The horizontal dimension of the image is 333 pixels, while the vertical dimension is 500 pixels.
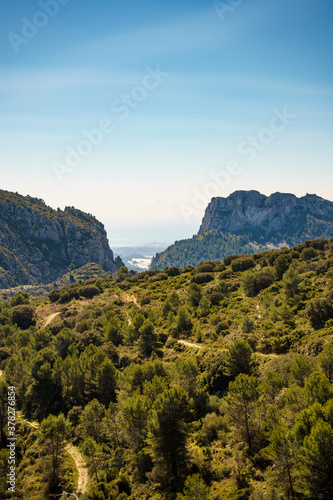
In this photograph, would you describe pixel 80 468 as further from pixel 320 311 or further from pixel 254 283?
pixel 254 283

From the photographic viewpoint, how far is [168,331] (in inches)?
2842

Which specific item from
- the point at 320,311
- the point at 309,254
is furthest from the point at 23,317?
the point at 309,254

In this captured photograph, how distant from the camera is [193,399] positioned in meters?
37.9

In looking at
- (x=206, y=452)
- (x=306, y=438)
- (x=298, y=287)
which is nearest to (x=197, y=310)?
(x=298, y=287)

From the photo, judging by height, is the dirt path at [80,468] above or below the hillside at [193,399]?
below

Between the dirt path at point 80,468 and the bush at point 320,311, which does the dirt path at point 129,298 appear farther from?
the bush at point 320,311

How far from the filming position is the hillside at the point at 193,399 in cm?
2441

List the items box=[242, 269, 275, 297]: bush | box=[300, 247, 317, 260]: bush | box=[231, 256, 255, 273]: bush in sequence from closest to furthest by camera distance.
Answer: box=[242, 269, 275, 297]: bush → box=[300, 247, 317, 260]: bush → box=[231, 256, 255, 273]: bush

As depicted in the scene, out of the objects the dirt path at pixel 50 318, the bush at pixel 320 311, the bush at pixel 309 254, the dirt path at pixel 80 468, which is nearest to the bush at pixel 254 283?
the bush at pixel 309 254

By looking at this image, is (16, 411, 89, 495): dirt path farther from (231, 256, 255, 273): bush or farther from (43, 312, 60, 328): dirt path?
(231, 256, 255, 273): bush

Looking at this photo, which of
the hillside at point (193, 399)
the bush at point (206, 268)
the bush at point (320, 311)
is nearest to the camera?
the hillside at point (193, 399)

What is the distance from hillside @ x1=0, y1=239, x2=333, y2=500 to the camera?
80.1 feet

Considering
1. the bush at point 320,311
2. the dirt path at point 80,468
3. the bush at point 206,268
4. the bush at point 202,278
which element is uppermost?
the bush at point 206,268

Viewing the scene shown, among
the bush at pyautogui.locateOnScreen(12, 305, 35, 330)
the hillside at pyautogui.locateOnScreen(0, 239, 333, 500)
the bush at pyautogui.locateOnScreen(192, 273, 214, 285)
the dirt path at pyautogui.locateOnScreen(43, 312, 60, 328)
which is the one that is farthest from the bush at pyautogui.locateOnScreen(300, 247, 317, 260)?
the bush at pyautogui.locateOnScreen(12, 305, 35, 330)
